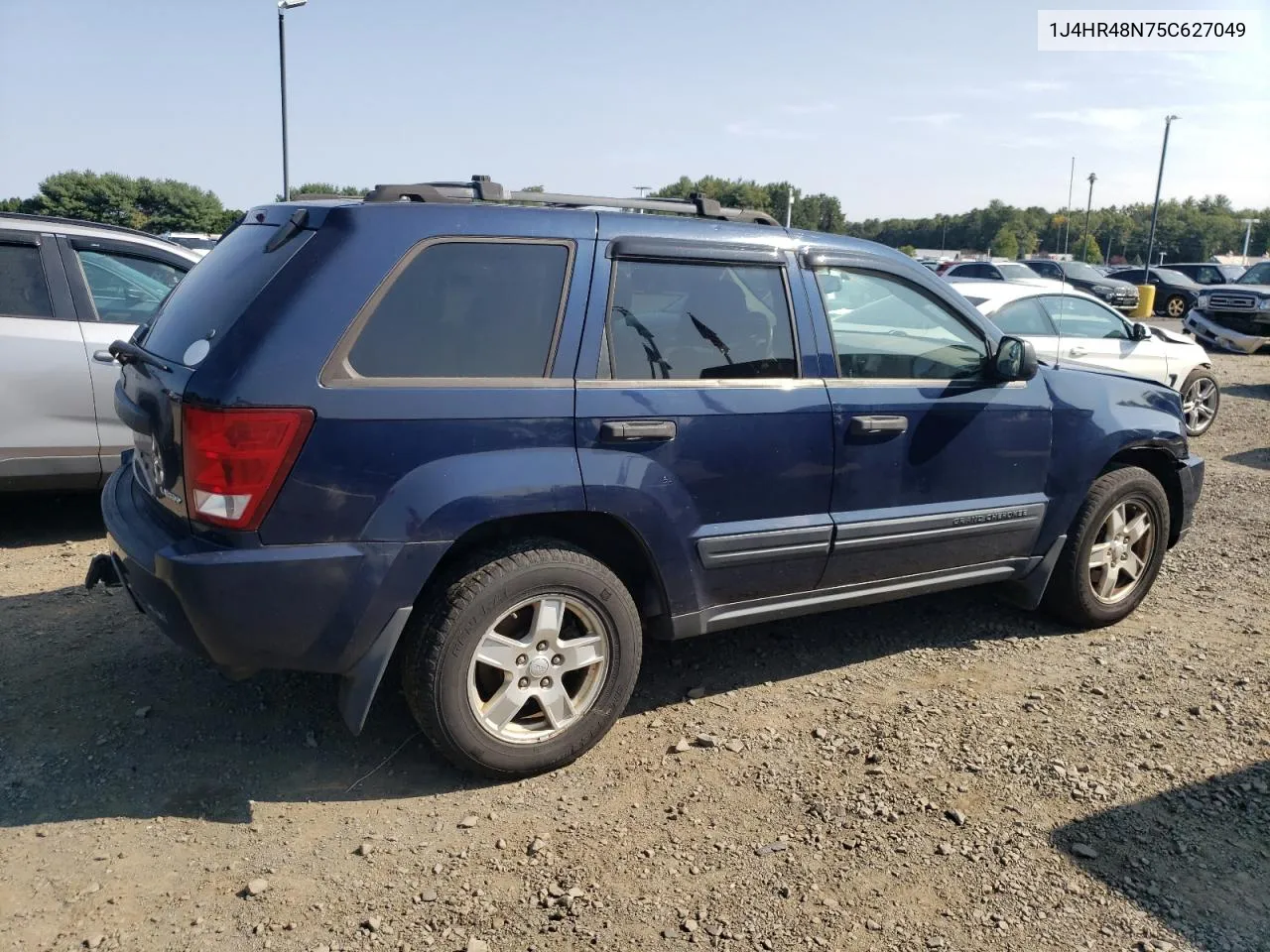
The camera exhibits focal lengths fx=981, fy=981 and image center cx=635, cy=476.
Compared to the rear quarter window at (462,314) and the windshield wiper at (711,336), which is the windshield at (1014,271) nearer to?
the windshield wiper at (711,336)

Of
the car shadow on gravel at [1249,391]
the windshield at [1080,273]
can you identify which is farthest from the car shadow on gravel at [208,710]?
the windshield at [1080,273]

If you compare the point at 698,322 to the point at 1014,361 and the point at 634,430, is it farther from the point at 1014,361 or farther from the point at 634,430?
the point at 1014,361

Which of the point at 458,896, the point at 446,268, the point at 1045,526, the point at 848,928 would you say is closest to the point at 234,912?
the point at 458,896

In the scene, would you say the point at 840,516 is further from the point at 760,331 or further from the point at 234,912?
the point at 234,912

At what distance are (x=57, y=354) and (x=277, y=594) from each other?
3.44m

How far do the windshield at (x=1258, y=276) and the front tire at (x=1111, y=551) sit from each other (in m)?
19.5

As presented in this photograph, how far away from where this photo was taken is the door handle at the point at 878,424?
12.3ft

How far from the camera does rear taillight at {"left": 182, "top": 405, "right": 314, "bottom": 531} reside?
2.80 meters

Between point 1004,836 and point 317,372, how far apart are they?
8.35 ft

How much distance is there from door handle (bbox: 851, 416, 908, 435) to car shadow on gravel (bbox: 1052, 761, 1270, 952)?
153cm

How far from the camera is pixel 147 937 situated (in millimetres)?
2566

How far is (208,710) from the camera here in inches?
147

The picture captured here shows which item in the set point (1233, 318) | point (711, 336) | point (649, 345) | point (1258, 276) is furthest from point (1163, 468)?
point (1258, 276)

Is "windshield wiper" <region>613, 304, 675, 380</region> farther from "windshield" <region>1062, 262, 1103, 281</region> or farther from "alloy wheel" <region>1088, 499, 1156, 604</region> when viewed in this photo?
"windshield" <region>1062, 262, 1103, 281</region>
